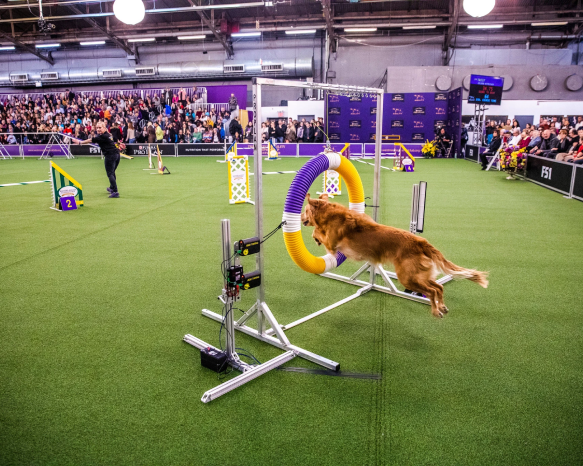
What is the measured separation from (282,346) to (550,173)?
437 inches

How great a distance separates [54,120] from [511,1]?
2838 cm

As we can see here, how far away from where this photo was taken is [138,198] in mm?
10531

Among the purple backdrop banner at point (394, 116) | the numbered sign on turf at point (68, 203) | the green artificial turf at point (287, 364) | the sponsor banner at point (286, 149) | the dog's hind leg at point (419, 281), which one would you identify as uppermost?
the purple backdrop banner at point (394, 116)

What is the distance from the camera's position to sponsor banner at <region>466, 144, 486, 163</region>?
19397 mm

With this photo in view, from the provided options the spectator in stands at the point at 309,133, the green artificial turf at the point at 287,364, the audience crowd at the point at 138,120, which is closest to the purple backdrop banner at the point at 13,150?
the audience crowd at the point at 138,120

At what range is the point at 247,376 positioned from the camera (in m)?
3.02

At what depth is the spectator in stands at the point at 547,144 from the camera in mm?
12917

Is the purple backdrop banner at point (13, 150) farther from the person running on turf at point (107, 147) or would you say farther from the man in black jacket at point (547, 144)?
the man in black jacket at point (547, 144)

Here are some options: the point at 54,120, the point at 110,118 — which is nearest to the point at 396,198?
the point at 110,118

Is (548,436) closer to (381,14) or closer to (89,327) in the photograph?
(89,327)

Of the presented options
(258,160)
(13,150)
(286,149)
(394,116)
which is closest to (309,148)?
(286,149)

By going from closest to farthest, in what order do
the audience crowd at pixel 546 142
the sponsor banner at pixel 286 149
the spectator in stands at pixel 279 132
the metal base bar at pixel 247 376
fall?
the metal base bar at pixel 247 376 → the audience crowd at pixel 546 142 → the sponsor banner at pixel 286 149 → the spectator in stands at pixel 279 132

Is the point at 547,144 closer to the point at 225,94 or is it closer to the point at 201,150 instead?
the point at 201,150

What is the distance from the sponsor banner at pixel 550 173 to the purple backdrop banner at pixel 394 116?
1104cm
